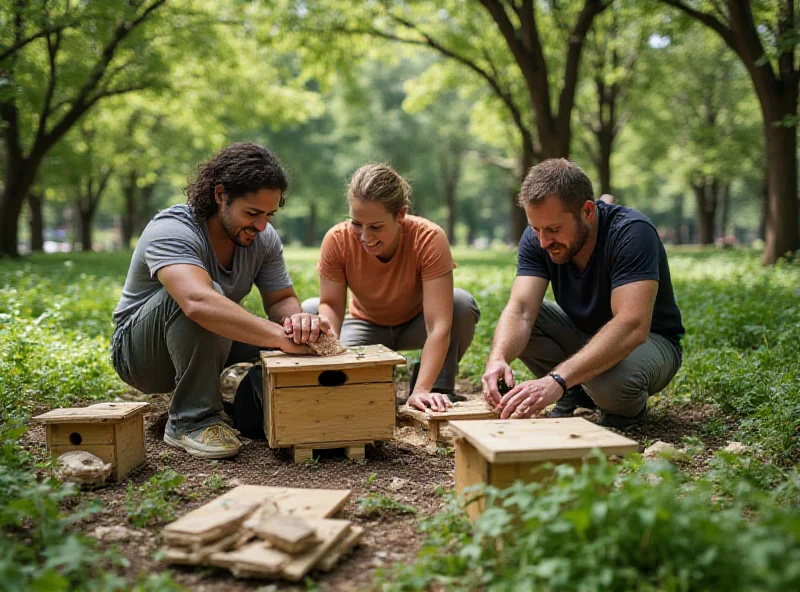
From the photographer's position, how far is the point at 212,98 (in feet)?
61.5

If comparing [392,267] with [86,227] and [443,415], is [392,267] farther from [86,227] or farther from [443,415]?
[86,227]

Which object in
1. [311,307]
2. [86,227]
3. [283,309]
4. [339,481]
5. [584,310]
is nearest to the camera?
[339,481]

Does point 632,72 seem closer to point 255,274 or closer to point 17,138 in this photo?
point 17,138

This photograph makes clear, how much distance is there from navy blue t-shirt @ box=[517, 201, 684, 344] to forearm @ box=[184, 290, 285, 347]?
60.7 inches

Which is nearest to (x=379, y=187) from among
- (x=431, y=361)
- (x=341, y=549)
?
(x=431, y=361)

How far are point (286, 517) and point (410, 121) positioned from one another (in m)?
35.9

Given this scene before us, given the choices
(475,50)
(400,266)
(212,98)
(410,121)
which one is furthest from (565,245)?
(410,121)

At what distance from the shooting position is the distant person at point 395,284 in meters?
3.91

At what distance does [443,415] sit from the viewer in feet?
11.9

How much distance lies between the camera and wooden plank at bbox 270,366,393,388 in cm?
337

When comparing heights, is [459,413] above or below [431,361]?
below

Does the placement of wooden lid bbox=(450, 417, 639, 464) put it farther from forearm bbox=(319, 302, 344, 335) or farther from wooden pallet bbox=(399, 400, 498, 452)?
forearm bbox=(319, 302, 344, 335)

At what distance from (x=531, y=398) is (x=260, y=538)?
1393 mm

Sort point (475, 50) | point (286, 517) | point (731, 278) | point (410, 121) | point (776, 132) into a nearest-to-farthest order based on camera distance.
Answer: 1. point (286, 517)
2. point (731, 278)
3. point (776, 132)
4. point (475, 50)
5. point (410, 121)
